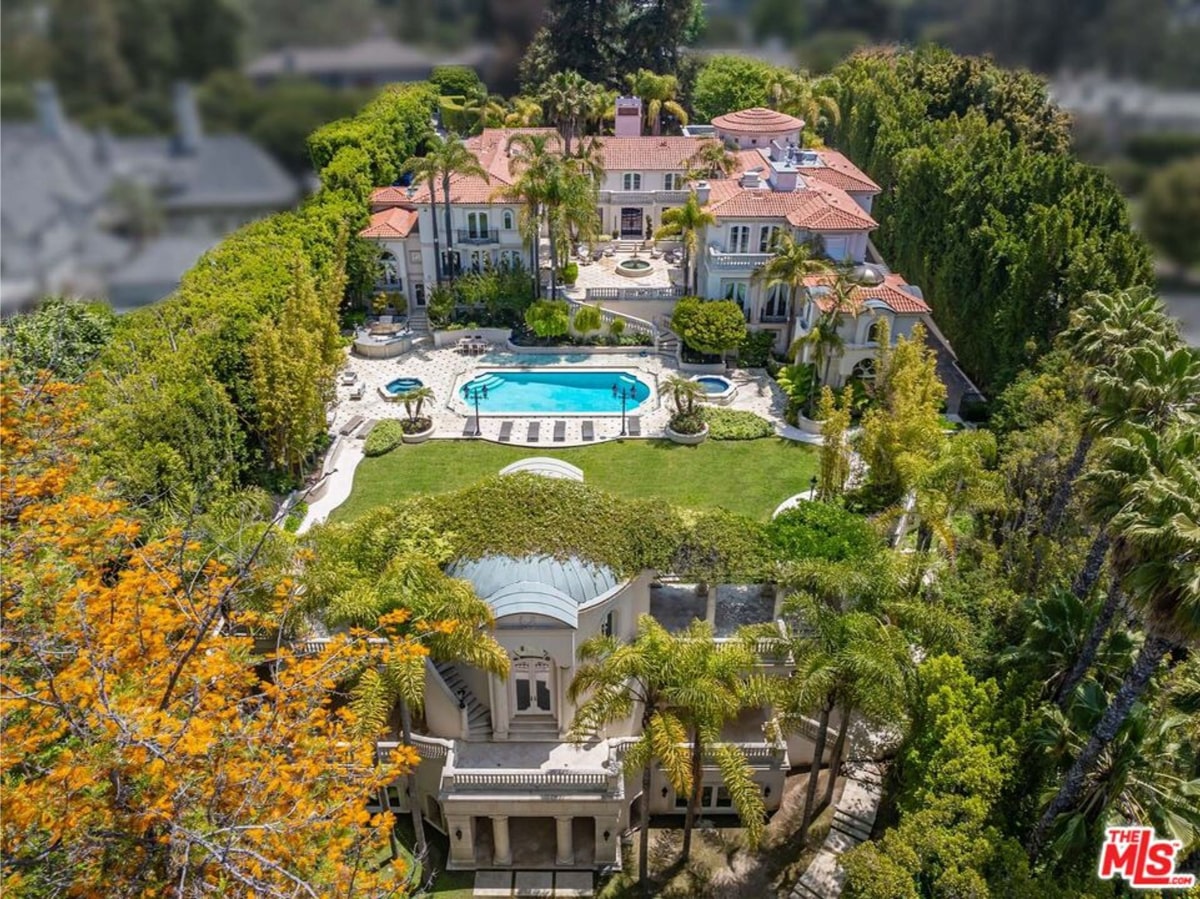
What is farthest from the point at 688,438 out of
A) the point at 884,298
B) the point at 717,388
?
the point at 884,298

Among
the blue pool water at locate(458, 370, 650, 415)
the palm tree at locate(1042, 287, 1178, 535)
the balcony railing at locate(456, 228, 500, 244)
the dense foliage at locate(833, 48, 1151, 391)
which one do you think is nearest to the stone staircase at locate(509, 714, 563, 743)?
the palm tree at locate(1042, 287, 1178, 535)

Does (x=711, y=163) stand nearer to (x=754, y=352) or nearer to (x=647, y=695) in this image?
(x=754, y=352)

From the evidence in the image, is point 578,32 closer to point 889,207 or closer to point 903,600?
point 889,207

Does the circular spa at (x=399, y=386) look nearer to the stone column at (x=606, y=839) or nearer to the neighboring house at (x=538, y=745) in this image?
the neighboring house at (x=538, y=745)

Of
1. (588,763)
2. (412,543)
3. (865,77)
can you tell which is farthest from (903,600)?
(865,77)

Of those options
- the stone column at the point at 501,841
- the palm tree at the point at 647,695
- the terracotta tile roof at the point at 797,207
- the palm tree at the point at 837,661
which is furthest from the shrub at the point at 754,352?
the stone column at the point at 501,841
